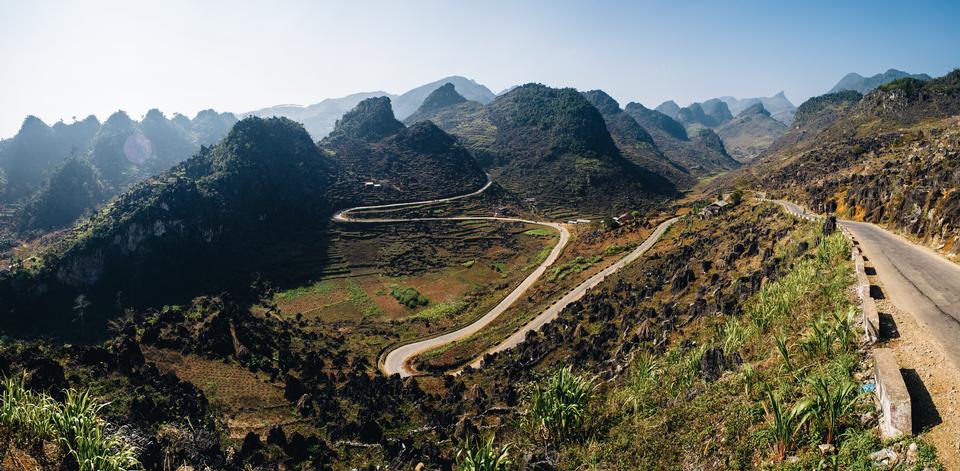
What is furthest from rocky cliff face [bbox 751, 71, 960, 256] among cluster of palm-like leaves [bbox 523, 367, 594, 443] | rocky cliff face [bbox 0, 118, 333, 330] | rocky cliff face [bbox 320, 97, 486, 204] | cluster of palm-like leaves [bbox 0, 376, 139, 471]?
rocky cliff face [bbox 320, 97, 486, 204]

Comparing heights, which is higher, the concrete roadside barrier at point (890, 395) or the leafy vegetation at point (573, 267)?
the concrete roadside barrier at point (890, 395)

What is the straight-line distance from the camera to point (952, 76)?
5576 inches

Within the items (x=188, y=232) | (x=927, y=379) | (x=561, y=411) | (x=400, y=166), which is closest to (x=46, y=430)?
(x=561, y=411)

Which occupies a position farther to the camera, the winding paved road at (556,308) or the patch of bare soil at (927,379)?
the winding paved road at (556,308)

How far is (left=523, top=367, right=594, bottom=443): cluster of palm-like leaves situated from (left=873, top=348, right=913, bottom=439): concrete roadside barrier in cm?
966

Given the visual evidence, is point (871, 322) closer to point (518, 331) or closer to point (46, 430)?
point (46, 430)

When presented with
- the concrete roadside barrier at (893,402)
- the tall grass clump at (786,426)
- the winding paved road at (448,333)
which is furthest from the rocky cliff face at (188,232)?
the concrete roadside barrier at (893,402)

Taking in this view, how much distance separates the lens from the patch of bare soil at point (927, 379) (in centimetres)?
1046

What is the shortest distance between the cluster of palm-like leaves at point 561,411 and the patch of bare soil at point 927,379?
1043cm

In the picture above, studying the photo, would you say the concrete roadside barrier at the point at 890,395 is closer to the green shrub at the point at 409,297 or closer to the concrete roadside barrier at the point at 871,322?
the concrete roadside barrier at the point at 871,322

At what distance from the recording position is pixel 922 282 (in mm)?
20984

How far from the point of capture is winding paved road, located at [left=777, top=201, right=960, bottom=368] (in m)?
16.1

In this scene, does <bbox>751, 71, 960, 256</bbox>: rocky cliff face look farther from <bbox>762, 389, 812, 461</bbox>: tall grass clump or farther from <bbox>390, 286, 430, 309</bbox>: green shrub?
<bbox>390, 286, 430, 309</bbox>: green shrub

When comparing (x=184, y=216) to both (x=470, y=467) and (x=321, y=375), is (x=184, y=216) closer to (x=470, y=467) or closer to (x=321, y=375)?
(x=321, y=375)
